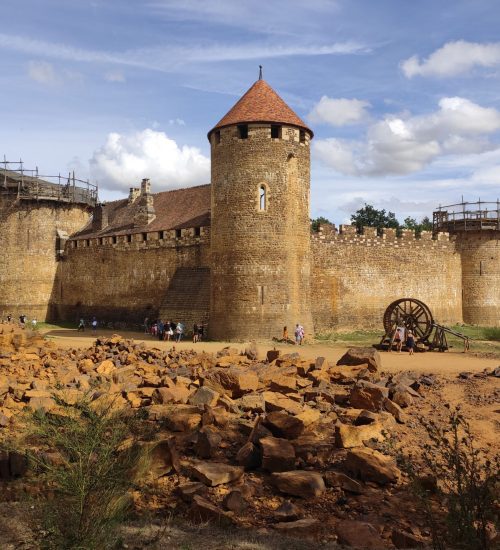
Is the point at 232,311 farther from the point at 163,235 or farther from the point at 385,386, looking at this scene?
the point at 385,386

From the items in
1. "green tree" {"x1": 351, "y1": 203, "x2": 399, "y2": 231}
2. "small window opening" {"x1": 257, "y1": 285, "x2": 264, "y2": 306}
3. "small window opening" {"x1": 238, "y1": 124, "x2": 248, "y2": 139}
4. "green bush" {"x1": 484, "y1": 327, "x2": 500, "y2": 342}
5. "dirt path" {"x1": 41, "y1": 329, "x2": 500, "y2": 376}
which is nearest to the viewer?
"dirt path" {"x1": 41, "y1": 329, "x2": 500, "y2": 376}

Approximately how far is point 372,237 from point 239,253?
8735 millimetres

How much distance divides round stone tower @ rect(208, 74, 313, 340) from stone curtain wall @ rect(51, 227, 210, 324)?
4.27 metres

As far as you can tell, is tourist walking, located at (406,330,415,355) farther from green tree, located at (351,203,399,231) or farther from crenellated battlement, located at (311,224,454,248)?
green tree, located at (351,203,399,231)

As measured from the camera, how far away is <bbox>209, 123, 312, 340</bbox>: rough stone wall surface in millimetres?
22219

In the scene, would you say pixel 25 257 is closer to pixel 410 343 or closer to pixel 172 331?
pixel 172 331

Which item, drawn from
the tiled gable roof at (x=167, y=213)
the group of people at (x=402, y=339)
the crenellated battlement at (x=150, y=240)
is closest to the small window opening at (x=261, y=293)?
the group of people at (x=402, y=339)

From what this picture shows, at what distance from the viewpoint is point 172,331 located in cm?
2414

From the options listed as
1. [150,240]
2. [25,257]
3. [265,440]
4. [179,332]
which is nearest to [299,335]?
[179,332]

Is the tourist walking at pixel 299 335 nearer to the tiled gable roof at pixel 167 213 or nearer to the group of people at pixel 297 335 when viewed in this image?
the group of people at pixel 297 335

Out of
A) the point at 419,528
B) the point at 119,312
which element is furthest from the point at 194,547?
the point at 119,312

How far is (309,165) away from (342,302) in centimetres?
713

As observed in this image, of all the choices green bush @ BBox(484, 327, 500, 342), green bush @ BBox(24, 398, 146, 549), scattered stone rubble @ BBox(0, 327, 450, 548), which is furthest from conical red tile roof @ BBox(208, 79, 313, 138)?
green bush @ BBox(24, 398, 146, 549)

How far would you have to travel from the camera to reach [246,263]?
22406 millimetres
